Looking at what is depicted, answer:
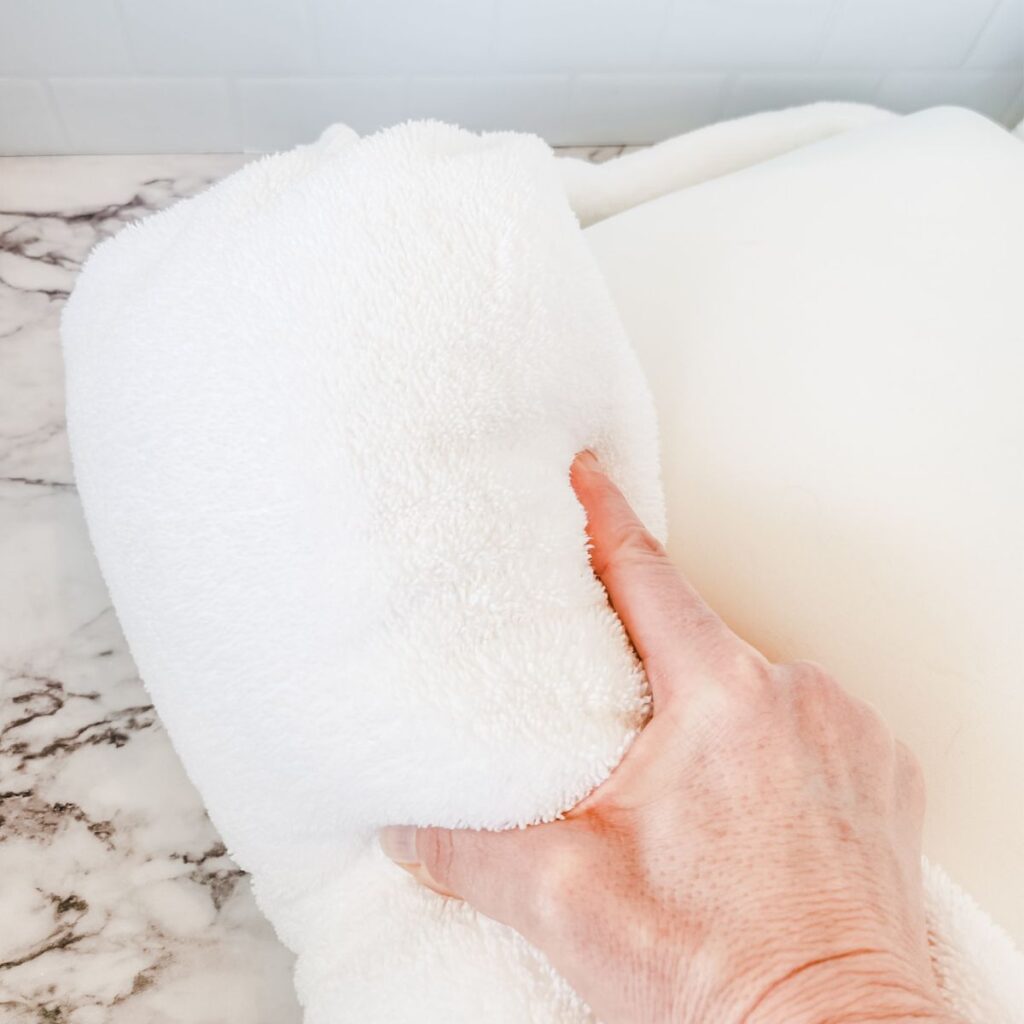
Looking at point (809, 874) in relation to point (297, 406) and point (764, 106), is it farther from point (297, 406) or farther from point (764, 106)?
point (764, 106)

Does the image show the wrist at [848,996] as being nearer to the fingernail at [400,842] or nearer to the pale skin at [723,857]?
the pale skin at [723,857]

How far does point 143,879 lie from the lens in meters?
0.55

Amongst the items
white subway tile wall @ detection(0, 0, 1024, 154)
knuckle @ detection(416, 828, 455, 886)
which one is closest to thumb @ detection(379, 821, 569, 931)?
knuckle @ detection(416, 828, 455, 886)

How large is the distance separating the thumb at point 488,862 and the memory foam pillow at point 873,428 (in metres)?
0.18

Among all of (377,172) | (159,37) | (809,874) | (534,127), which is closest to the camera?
(809,874)

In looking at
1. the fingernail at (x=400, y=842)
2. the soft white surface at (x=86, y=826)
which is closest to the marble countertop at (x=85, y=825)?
the soft white surface at (x=86, y=826)

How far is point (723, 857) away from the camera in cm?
→ 36

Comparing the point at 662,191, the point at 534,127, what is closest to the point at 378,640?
the point at 662,191

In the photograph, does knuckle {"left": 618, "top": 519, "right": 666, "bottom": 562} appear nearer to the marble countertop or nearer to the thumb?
the thumb

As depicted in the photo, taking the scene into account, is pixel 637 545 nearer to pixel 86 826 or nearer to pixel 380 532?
pixel 380 532

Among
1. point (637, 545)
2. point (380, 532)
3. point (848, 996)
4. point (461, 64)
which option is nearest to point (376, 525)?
point (380, 532)

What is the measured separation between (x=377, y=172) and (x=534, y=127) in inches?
17.3

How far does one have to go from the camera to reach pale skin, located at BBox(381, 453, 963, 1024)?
33 centimetres

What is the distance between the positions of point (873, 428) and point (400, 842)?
0.33m
